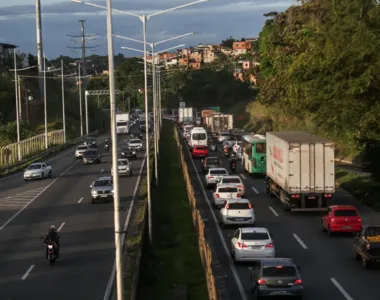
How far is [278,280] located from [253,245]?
5730 mm

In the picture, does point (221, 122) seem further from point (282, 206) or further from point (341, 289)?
point (341, 289)

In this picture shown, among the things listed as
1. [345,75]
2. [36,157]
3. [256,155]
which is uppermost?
[345,75]

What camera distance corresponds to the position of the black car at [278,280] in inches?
872

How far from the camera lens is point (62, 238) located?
33.7 metres

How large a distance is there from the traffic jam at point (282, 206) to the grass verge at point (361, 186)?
205cm

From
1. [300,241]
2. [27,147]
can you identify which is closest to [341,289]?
[300,241]

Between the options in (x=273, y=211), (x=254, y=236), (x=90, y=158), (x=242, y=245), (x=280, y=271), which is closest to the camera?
(x=280, y=271)

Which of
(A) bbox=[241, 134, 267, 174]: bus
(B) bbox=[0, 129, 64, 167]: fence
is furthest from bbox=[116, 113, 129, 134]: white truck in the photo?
(A) bbox=[241, 134, 267, 174]: bus

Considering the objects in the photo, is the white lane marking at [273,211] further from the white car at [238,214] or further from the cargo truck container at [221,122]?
the cargo truck container at [221,122]

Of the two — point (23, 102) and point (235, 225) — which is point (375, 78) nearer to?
point (235, 225)

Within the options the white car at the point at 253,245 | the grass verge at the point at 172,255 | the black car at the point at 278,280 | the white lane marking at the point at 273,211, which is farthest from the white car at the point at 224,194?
the black car at the point at 278,280

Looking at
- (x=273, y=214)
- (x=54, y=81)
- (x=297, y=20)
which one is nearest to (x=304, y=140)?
(x=273, y=214)

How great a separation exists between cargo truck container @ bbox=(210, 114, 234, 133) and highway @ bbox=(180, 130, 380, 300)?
5884 cm

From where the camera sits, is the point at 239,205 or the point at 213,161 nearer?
the point at 239,205
